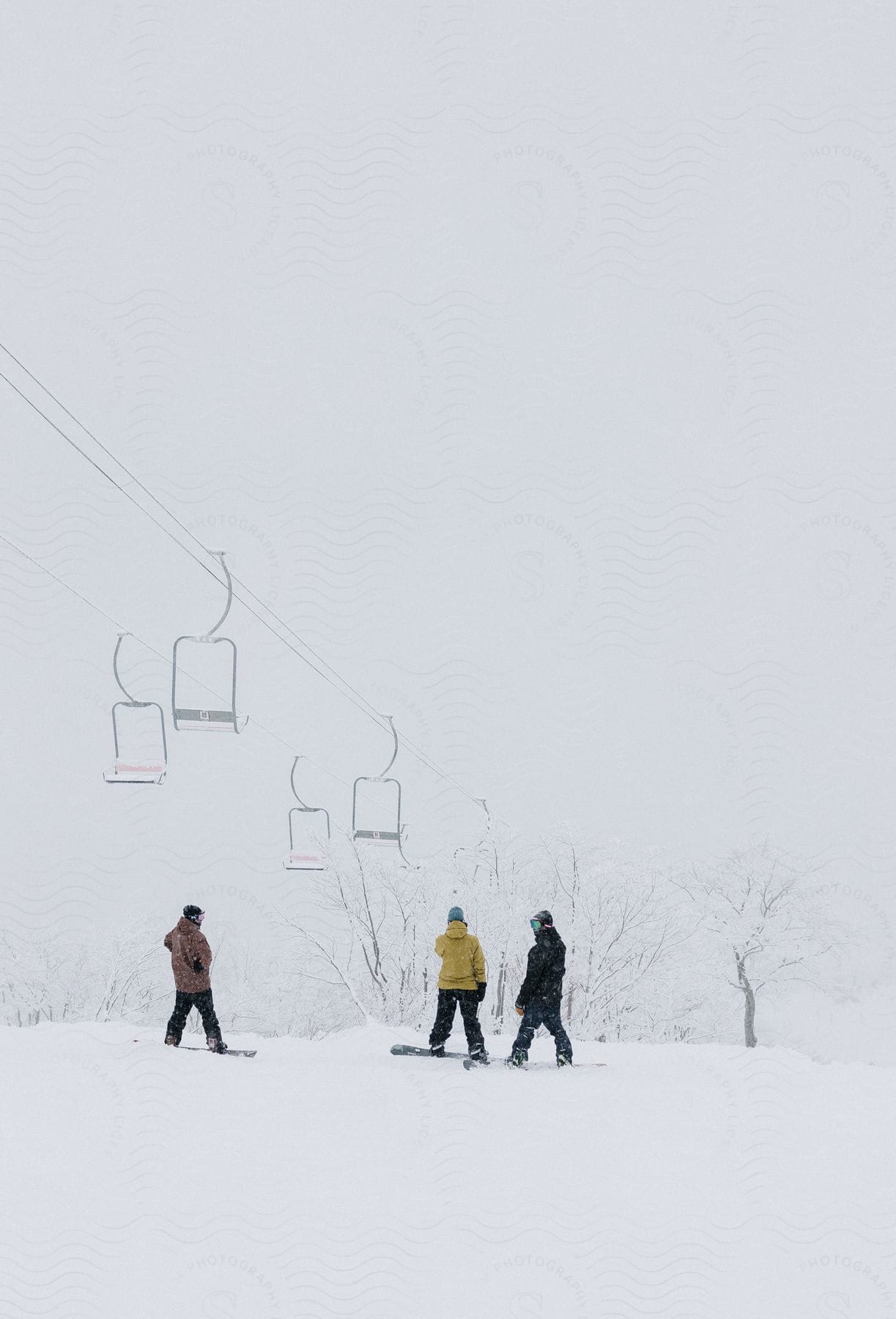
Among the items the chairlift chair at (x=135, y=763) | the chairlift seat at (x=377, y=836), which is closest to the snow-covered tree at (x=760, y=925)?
the chairlift seat at (x=377, y=836)

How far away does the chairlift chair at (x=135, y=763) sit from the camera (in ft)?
29.5

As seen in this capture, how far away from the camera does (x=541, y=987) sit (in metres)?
9.18

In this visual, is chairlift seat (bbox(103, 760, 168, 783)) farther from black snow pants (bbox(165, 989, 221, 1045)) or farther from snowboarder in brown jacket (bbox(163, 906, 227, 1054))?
black snow pants (bbox(165, 989, 221, 1045))

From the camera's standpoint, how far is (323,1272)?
5.18m

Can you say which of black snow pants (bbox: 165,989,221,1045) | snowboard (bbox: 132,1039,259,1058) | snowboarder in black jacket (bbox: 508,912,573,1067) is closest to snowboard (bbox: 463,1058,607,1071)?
snowboarder in black jacket (bbox: 508,912,573,1067)

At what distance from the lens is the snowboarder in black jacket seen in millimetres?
9172

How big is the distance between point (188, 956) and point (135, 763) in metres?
2.36

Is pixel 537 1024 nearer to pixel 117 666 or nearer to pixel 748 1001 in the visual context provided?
pixel 117 666

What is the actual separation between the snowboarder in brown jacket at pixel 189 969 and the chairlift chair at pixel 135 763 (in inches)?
63.3

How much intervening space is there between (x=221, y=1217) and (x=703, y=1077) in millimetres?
5930

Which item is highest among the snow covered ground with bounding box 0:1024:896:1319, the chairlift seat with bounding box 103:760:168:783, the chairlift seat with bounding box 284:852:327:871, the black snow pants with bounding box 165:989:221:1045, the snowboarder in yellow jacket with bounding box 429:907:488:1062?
the chairlift seat with bounding box 103:760:168:783

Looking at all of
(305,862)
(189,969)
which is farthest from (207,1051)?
(305,862)

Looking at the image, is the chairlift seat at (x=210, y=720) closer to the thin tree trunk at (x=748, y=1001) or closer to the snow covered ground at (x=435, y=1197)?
the snow covered ground at (x=435, y=1197)

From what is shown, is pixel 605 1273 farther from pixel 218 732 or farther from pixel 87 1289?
pixel 218 732
